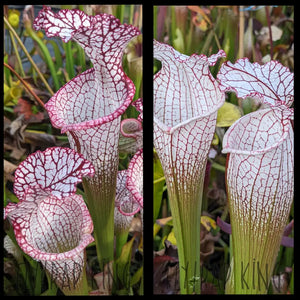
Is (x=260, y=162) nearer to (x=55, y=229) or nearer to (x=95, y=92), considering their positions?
(x=95, y=92)

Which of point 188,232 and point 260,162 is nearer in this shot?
point 260,162

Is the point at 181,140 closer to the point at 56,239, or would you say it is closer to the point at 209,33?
the point at 209,33

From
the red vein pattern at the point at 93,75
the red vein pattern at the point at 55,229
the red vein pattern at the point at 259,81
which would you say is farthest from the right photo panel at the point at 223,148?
the red vein pattern at the point at 55,229

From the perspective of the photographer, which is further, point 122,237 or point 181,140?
point 122,237

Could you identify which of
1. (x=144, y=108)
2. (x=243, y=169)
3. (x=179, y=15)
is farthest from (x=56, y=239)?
(x=179, y=15)

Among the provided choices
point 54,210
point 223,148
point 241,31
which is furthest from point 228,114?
point 54,210

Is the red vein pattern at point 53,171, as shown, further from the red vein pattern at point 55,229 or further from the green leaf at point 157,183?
the green leaf at point 157,183
